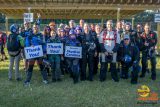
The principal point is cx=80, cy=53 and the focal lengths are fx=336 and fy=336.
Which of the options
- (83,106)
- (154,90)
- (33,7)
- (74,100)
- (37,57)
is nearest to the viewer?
(83,106)

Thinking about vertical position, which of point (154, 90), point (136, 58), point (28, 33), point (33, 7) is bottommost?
point (154, 90)

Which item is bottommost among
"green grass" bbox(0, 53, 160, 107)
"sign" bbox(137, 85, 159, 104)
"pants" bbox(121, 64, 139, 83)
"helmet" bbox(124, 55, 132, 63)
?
"green grass" bbox(0, 53, 160, 107)

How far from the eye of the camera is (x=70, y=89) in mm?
11148

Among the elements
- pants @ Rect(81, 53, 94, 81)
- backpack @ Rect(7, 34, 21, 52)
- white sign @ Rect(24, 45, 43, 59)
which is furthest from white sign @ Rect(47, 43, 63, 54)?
backpack @ Rect(7, 34, 21, 52)

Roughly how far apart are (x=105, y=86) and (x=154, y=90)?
1676mm

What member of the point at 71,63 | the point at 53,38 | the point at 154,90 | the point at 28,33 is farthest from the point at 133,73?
the point at 28,33

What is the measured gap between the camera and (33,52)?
38.4ft

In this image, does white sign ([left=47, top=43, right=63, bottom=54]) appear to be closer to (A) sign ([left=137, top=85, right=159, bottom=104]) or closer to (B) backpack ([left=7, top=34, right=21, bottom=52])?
(B) backpack ([left=7, top=34, right=21, bottom=52])

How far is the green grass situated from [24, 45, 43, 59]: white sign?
1024 millimetres

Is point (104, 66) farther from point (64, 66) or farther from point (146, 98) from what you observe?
Result: point (146, 98)

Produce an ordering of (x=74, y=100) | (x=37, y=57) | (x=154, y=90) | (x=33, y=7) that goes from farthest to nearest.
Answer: (x=33, y=7) → (x=37, y=57) → (x=154, y=90) → (x=74, y=100)

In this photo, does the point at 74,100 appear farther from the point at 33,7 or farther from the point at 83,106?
the point at 33,7

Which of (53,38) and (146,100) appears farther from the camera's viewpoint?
(53,38)

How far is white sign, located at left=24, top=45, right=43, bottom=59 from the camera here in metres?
11.6
